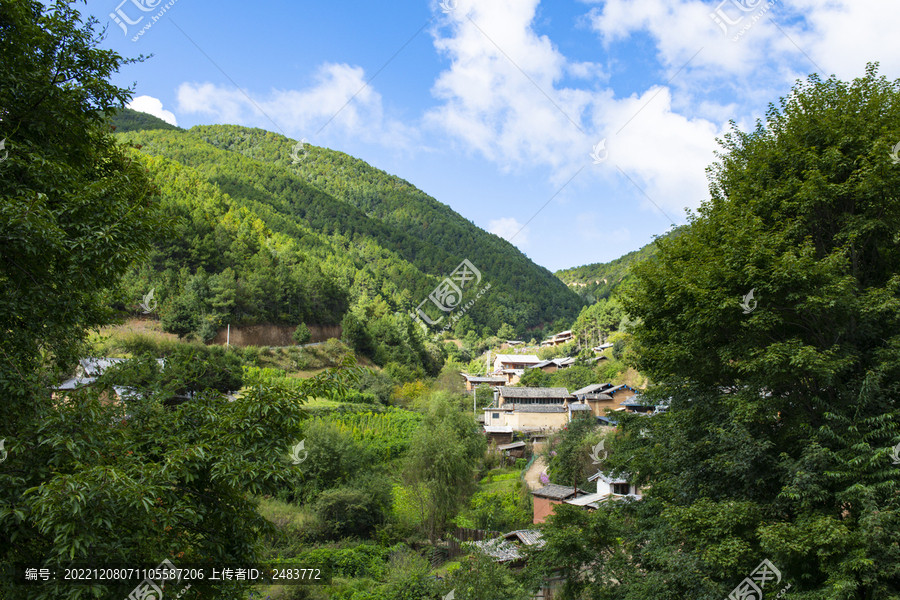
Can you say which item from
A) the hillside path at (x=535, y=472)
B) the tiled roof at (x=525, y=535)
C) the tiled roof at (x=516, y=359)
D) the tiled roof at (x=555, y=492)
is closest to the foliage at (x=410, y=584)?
the tiled roof at (x=525, y=535)

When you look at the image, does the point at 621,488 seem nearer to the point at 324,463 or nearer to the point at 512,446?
the point at 324,463

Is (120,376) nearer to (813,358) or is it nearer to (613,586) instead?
(813,358)

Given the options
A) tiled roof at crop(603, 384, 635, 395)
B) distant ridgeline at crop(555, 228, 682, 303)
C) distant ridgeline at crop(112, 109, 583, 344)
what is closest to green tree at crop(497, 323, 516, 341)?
distant ridgeline at crop(112, 109, 583, 344)

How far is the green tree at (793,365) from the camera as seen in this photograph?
7949 millimetres

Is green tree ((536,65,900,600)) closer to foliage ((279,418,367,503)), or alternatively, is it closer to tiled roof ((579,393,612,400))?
foliage ((279,418,367,503))

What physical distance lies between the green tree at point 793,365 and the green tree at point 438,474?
1514 cm

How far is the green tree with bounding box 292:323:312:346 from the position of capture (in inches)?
2159

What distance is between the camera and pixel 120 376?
5.32m

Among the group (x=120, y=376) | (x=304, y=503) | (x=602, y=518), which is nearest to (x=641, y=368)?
(x=602, y=518)

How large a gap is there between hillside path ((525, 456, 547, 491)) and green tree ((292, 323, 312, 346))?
30554mm

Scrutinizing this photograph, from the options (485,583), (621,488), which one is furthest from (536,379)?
(485,583)

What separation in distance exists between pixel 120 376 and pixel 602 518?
38.7ft

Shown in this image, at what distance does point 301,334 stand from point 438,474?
33.3 meters

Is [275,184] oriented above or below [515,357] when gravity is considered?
above
